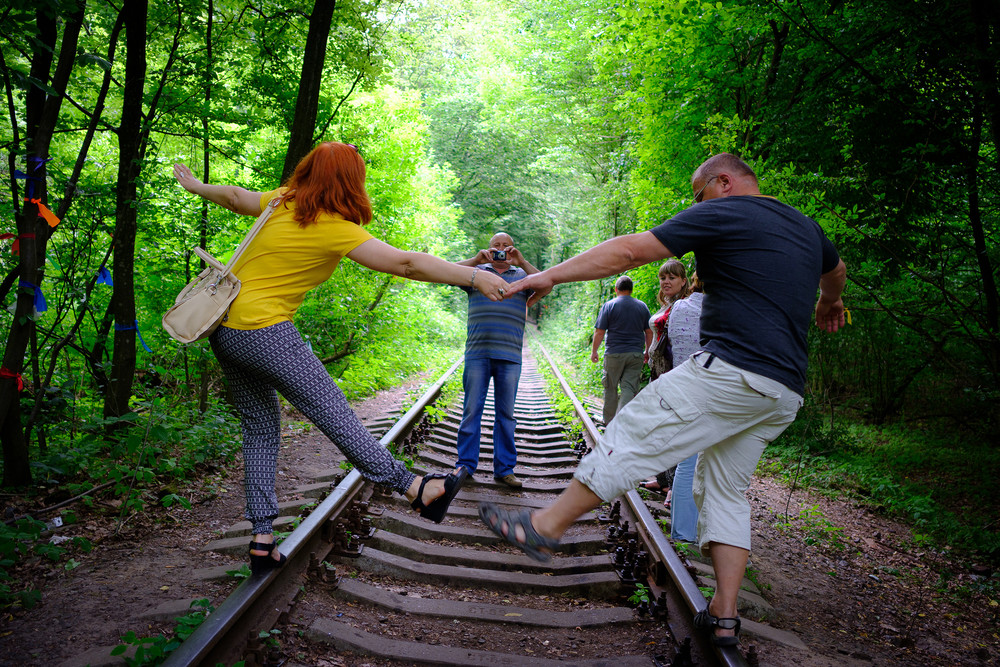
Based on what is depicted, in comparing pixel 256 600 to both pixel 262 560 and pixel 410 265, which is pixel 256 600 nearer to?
pixel 262 560

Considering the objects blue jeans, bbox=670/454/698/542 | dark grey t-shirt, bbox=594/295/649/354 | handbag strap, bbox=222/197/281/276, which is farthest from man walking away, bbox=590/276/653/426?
handbag strap, bbox=222/197/281/276

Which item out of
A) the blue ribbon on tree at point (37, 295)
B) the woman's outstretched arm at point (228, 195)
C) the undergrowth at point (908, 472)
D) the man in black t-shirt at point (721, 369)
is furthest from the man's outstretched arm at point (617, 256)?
the undergrowth at point (908, 472)

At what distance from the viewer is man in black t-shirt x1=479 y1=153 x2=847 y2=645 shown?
2656 mm

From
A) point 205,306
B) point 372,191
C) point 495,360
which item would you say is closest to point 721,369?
point 205,306

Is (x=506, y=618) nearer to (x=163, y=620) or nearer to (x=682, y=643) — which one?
(x=682, y=643)

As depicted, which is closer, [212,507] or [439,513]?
[439,513]

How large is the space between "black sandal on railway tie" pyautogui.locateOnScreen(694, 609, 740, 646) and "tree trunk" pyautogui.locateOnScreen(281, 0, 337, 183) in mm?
5446

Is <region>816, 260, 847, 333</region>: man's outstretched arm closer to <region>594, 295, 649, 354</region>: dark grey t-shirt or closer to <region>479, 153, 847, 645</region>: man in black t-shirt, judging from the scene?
<region>479, 153, 847, 645</region>: man in black t-shirt

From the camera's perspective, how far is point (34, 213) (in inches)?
164

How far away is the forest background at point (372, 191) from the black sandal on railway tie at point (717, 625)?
3.30 meters

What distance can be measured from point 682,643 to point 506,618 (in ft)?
2.92

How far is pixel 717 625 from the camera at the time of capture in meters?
2.84

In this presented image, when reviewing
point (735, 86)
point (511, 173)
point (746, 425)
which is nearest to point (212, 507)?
point (746, 425)

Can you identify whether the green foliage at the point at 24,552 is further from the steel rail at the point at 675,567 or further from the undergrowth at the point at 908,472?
the undergrowth at the point at 908,472
